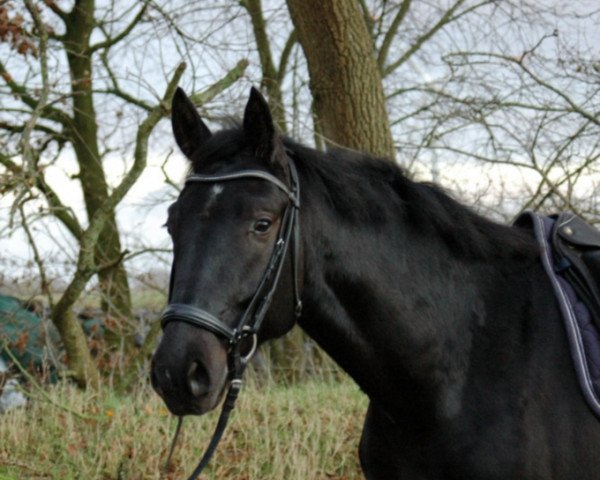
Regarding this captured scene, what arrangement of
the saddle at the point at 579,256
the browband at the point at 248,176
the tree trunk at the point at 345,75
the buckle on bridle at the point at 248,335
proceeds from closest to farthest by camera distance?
the buckle on bridle at the point at 248,335 < the browband at the point at 248,176 < the saddle at the point at 579,256 < the tree trunk at the point at 345,75

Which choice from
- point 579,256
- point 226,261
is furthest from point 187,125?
point 579,256

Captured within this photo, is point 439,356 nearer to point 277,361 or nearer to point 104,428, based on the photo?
point 104,428

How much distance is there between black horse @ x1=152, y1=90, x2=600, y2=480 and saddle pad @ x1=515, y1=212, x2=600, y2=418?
6 centimetres

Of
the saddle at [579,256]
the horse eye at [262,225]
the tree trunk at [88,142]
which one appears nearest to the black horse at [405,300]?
the horse eye at [262,225]

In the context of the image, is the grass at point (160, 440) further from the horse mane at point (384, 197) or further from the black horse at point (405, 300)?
the horse mane at point (384, 197)

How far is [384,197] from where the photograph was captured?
352cm

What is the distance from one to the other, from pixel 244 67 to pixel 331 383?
11.1 ft

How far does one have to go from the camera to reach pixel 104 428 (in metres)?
6.89

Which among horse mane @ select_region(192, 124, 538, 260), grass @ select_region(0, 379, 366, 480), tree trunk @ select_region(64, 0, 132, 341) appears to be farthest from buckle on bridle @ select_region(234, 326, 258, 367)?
tree trunk @ select_region(64, 0, 132, 341)

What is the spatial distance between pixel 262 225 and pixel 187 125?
619 millimetres

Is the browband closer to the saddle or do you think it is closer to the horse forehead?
the horse forehead

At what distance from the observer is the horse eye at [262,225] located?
3.04 meters

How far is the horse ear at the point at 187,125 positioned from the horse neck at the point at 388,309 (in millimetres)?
498

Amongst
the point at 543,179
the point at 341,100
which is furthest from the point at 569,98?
the point at 341,100
